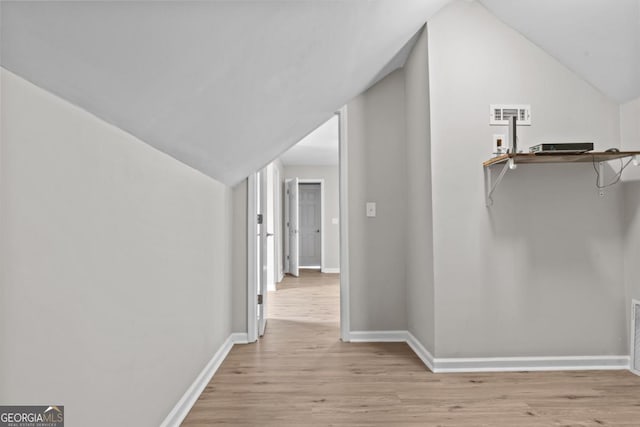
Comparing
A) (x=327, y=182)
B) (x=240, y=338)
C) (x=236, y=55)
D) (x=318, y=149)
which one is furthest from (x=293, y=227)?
(x=236, y=55)

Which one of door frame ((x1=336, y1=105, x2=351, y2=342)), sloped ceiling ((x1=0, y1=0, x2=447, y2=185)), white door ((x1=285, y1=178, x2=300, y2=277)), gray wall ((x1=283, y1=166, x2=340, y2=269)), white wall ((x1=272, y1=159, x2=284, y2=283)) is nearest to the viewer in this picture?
sloped ceiling ((x1=0, y1=0, x2=447, y2=185))

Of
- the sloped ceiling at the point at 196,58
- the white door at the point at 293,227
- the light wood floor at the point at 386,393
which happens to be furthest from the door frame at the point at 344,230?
the white door at the point at 293,227

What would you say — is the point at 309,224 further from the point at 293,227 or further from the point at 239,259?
the point at 239,259

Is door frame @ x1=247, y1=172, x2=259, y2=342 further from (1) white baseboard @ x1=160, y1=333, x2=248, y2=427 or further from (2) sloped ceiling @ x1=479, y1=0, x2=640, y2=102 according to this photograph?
(2) sloped ceiling @ x1=479, y1=0, x2=640, y2=102

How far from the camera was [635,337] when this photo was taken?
2586 mm

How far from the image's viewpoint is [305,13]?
46.1 inches

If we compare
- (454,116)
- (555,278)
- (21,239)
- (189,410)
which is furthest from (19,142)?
(555,278)

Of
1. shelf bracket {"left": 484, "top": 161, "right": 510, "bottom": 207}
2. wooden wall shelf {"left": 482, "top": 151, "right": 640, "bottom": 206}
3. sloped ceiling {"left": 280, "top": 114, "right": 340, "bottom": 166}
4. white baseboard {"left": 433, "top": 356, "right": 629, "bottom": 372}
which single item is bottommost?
white baseboard {"left": 433, "top": 356, "right": 629, "bottom": 372}

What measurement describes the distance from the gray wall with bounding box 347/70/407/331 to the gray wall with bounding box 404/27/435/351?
0.09 meters

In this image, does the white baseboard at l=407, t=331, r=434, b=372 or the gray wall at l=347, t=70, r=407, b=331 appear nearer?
the white baseboard at l=407, t=331, r=434, b=372

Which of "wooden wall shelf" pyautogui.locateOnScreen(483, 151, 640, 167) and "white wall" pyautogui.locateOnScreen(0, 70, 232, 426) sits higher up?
"wooden wall shelf" pyautogui.locateOnScreen(483, 151, 640, 167)

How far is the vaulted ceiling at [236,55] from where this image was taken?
797mm

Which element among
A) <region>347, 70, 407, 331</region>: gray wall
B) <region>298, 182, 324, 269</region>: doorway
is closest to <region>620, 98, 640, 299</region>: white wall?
<region>347, 70, 407, 331</region>: gray wall

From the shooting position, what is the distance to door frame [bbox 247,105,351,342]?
10.9 feet
